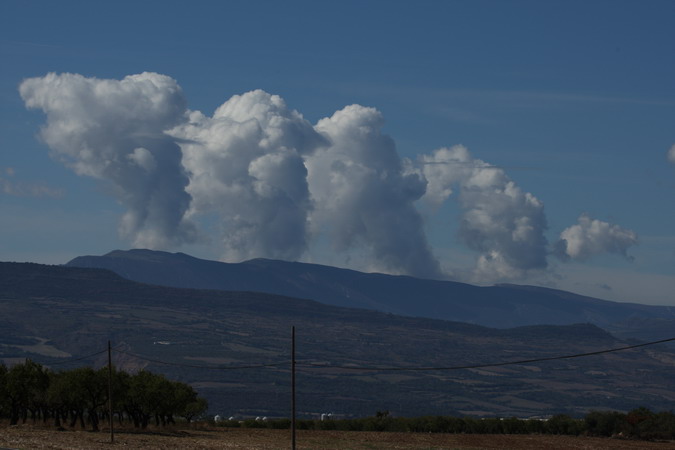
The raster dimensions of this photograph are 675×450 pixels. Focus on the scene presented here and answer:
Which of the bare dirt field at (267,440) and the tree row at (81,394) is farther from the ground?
the tree row at (81,394)

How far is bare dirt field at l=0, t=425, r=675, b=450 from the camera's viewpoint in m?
82.7

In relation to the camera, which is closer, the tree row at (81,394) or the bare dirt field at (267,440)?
the bare dirt field at (267,440)

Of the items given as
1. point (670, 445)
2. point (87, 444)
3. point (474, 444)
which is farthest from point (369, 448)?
point (670, 445)

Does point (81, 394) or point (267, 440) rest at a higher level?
point (81, 394)

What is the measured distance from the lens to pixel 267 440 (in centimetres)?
10244

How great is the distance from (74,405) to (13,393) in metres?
6.78

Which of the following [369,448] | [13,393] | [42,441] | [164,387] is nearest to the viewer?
[42,441]

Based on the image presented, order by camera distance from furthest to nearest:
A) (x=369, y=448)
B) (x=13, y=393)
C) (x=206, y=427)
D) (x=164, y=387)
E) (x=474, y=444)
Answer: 1. (x=206, y=427)
2. (x=164, y=387)
3. (x=13, y=393)
4. (x=474, y=444)
5. (x=369, y=448)

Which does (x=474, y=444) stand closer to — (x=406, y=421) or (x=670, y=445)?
(x=670, y=445)

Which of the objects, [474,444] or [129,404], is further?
[129,404]

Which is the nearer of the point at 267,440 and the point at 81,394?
the point at 267,440

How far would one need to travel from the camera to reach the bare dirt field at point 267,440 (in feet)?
271

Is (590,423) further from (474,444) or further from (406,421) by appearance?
(474,444)

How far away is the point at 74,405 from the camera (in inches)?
4503
